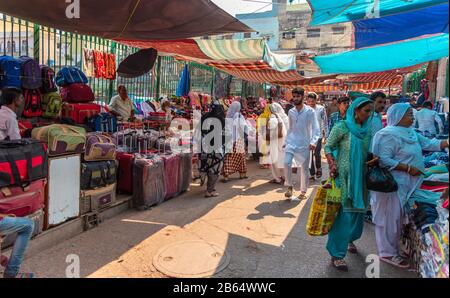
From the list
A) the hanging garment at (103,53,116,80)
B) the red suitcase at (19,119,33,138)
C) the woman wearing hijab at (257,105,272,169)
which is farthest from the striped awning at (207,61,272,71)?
the red suitcase at (19,119,33,138)

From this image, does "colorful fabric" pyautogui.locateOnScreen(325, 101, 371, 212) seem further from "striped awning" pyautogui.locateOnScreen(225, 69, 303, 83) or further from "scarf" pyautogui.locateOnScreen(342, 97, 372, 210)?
"striped awning" pyautogui.locateOnScreen(225, 69, 303, 83)

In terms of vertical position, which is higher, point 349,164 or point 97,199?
point 349,164

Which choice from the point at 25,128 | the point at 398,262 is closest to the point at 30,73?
the point at 25,128

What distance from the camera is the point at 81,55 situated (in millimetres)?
7176

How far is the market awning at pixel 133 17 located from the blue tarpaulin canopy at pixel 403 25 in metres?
2.06

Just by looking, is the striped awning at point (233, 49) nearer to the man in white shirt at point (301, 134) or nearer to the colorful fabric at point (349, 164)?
the man in white shirt at point (301, 134)

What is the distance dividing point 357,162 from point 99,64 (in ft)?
19.8

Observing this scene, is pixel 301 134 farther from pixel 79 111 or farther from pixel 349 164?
pixel 79 111

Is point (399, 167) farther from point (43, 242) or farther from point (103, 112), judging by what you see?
point (103, 112)

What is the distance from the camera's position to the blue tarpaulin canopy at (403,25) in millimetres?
5238

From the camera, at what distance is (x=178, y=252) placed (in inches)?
151

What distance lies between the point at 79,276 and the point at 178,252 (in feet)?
3.34

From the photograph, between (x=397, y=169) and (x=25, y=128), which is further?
(x=25, y=128)
